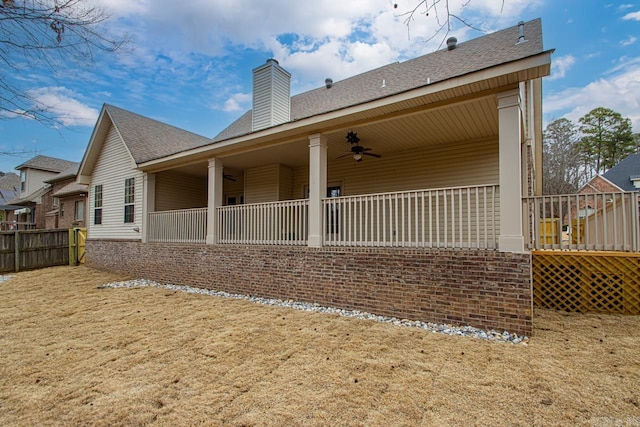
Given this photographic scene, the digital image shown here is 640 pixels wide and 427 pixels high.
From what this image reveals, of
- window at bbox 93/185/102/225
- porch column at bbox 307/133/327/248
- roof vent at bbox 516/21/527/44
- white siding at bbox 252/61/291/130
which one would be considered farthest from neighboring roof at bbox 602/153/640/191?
window at bbox 93/185/102/225

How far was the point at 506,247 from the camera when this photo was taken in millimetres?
4684

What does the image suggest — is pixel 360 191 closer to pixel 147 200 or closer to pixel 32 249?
pixel 147 200

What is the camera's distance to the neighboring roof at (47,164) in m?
24.3

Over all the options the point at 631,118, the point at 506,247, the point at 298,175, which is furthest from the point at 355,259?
the point at 631,118

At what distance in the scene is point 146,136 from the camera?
477 inches

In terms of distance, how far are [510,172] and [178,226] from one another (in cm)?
864

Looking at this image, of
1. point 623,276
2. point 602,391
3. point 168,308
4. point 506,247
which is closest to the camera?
point 602,391

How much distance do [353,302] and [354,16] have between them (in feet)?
14.7

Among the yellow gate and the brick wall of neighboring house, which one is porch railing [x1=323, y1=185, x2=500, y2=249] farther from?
the yellow gate

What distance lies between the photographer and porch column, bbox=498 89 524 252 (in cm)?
469

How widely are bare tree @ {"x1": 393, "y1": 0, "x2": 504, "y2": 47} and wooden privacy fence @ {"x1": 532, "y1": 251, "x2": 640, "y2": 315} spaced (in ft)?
15.8

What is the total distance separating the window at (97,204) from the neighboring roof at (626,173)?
32732 millimetres

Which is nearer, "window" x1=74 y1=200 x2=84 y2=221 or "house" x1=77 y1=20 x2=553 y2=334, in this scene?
"house" x1=77 y1=20 x2=553 y2=334

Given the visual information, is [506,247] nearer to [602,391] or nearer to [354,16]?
[602,391]
